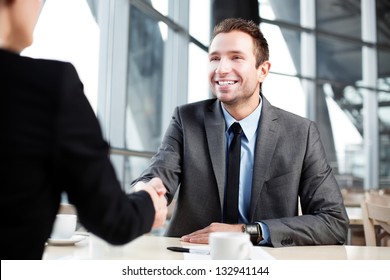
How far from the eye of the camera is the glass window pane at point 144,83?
3.60 meters

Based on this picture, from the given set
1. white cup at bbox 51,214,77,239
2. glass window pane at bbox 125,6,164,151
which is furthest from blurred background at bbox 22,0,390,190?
white cup at bbox 51,214,77,239

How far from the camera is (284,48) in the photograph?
20.7ft

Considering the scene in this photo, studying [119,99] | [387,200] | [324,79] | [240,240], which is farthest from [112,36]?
[324,79]

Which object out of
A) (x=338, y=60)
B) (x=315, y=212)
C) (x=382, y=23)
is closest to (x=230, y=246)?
(x=315, y=212)

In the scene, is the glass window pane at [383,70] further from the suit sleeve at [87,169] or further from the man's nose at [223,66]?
the suit sleeve at [87,169]

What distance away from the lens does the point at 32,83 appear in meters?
0.56

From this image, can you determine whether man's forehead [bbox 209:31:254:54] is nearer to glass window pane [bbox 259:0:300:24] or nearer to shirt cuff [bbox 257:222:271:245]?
shirt cuff [bbox 257:222:271:245]

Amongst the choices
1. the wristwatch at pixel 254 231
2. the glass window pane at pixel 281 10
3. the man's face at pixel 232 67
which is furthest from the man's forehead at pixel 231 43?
the glass window pane at pixel 281 10

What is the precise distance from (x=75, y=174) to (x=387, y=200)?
7.72 ft

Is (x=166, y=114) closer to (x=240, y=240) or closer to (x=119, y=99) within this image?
(x=119, y=99)

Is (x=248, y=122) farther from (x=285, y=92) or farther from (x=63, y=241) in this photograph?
(x=285, y=92)

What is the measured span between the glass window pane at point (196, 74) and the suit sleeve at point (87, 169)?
4.08 m

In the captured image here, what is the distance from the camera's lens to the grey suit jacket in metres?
1.55

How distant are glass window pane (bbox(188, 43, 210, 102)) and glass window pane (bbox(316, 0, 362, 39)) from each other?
2.58 metres
